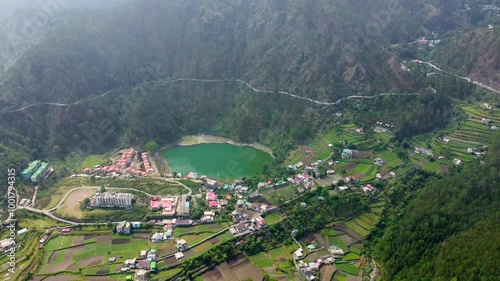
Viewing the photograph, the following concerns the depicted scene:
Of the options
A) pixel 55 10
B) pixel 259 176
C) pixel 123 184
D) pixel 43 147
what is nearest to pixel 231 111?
pixel 259 176

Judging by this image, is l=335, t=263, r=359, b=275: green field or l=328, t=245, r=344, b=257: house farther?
l=328, t=245, r=344, b=257: house

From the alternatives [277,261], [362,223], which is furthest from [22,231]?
[362,223]

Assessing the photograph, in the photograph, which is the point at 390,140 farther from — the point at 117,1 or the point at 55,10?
the point at 55,10

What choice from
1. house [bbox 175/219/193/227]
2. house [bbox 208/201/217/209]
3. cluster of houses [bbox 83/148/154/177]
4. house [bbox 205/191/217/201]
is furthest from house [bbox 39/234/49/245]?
house [bbox 205/191/217/201]

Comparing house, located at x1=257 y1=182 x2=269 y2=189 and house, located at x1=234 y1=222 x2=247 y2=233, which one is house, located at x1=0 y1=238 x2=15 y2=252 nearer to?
house, located at x1=234 y1=222 x2=247 y2=233

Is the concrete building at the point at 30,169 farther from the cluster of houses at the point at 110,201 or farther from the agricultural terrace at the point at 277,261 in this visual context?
the agricultural terrace at the point at 277,261
